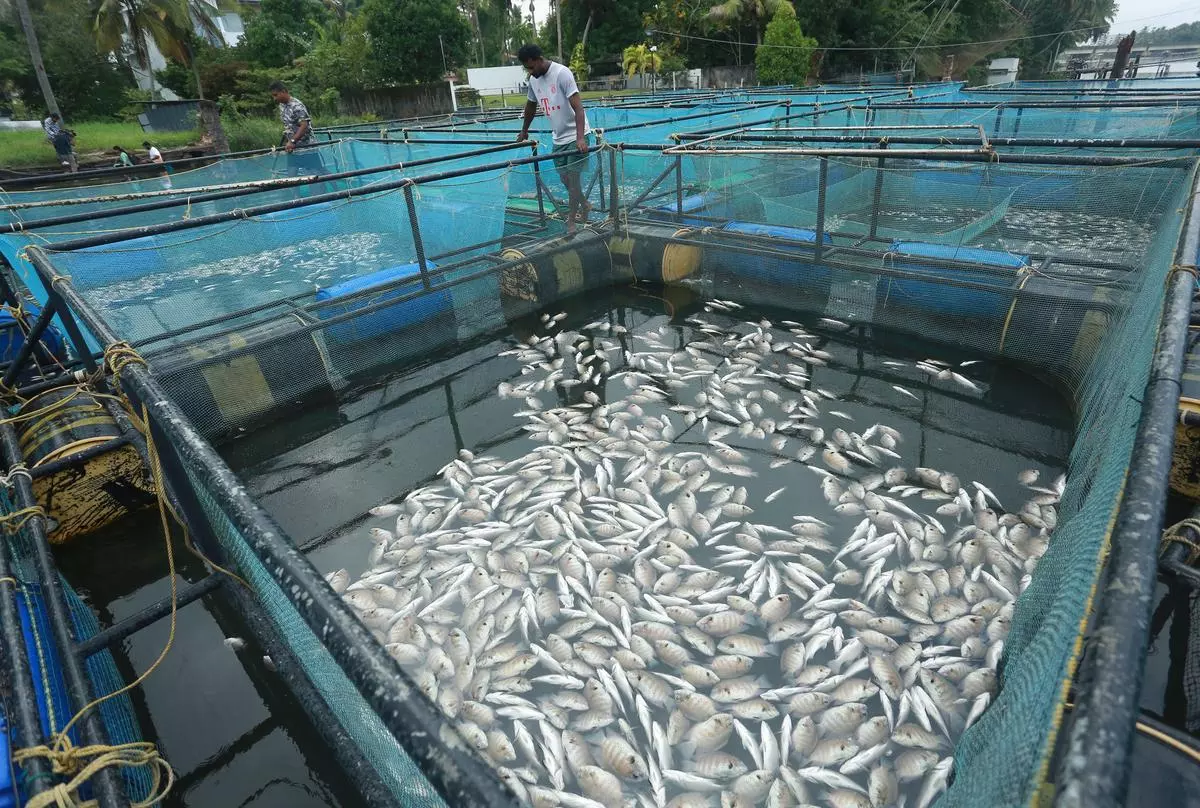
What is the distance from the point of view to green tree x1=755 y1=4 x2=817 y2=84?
31531 mm

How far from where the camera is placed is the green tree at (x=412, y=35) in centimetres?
3469

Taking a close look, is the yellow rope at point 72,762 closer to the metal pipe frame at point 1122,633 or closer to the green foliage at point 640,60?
the metal pipe frame at point 1122,633

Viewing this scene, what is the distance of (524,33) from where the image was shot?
165 ft

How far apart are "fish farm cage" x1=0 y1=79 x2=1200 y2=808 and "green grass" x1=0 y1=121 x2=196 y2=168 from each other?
1602 cm

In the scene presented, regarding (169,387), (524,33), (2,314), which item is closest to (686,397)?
(169,387)

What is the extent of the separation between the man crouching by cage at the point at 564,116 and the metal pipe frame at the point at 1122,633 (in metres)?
6.89

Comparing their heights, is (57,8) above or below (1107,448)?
above

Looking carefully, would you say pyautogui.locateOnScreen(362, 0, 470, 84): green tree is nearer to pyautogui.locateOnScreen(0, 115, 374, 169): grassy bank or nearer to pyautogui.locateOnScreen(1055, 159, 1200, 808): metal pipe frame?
pyautogui.locateOnScreen(0, 115, 374, 169): grassy bank

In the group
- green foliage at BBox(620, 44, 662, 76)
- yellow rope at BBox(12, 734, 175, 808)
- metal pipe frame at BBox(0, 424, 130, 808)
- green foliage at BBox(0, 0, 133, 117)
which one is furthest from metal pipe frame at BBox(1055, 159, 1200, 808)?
green foliage at BBox(0, 0, 133, 117)

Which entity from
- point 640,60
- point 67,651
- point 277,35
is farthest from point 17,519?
point 277,35

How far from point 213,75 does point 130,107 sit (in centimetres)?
449

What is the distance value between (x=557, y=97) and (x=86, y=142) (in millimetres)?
27126

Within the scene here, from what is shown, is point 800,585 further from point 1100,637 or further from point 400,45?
point 400,45

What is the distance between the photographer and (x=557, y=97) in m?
7.98
